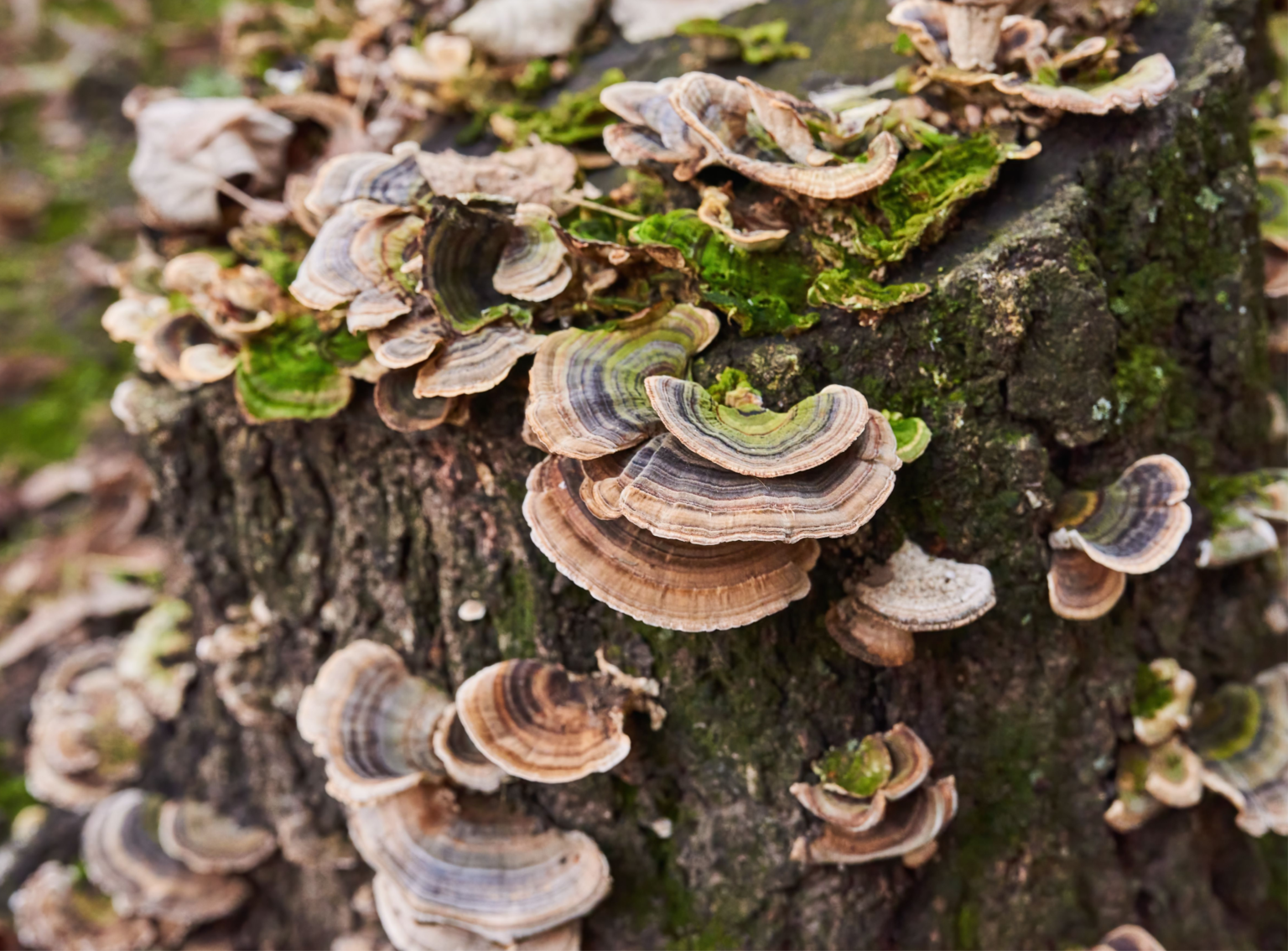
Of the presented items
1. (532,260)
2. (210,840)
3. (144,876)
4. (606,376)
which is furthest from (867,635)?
(144,876)

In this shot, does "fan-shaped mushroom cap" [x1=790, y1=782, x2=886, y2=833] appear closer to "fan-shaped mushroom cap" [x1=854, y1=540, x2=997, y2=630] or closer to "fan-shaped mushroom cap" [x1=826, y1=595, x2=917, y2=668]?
"fan-shaped mushroom cap" [x1=826, y1=595, x2=917, y2=668]

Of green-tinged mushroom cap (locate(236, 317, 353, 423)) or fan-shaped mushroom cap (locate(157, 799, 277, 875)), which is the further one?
fan-shaped mushroom cap (locate(157, 799, 277, 875))

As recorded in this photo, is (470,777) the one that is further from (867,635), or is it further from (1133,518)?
(1133,518)

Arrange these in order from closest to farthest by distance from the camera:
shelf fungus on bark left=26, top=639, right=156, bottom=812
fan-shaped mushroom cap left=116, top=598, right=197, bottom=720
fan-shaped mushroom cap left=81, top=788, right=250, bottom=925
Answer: fan-shaped mushroom cap left=81, top=788, right=250, bottom=925
fan-shaped mushroom cap left=116, top=598, right=197, bottom=720
shelf fungus on bark left=26, top=639, right=156, bottom=812

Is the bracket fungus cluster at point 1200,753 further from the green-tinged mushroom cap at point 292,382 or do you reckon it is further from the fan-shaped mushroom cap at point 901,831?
the green-tinged mushroom cap at point 292,382

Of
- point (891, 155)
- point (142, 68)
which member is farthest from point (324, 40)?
point (142, 68)

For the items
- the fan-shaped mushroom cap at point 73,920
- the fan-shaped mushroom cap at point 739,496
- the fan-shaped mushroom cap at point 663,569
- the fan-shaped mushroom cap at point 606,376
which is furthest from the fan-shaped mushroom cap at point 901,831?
the fan-shaped mushroom cap at point 73,920

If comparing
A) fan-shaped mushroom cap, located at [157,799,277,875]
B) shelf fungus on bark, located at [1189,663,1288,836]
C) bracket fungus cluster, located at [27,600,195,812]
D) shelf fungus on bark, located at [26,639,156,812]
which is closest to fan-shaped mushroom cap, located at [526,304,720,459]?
shelf fungus on bark, located at [1189,663,1288,836]
